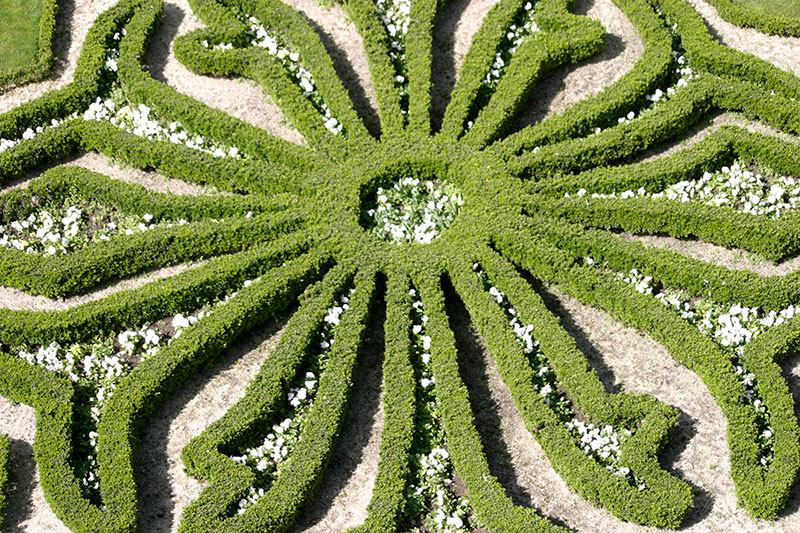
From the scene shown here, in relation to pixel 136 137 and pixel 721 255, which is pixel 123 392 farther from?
pixel 721 255

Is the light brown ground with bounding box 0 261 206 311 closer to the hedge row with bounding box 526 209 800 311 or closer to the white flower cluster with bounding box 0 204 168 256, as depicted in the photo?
the white flower cluster with bounding box 0 204 168 256

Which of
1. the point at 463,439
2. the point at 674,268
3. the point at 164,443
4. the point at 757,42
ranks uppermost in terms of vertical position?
the point at 757,42

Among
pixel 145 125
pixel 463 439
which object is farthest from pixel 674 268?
pixel 145 125

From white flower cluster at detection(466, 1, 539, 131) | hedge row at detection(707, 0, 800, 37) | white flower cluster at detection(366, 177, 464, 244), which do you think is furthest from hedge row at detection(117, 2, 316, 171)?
hedge row at detection(707, 0, 800, 37)

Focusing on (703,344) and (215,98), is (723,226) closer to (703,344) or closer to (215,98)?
(703,344)

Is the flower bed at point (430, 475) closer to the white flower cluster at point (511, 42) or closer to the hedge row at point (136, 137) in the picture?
the hedge row at point (136, 137)
